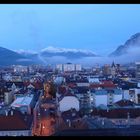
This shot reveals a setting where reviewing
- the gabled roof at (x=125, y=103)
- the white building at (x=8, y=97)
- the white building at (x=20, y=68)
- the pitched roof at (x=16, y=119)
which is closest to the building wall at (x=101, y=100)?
the gabled roof at (x=125, y=103)

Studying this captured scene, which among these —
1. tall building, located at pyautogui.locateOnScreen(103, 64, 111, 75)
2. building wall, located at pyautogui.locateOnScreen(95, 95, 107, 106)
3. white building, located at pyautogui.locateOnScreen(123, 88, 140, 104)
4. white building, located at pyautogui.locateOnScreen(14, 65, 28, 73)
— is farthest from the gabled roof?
white building, located at pyautogui.locateOnScreen(14, 65, 28, 73)

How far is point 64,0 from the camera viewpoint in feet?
3.81

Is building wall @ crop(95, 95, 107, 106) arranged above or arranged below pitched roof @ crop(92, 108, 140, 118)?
above

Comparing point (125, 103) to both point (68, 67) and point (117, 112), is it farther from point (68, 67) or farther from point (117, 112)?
point (68, 67)

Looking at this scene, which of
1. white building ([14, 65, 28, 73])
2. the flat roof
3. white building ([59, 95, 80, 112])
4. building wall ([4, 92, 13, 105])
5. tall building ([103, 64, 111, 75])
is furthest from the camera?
white building ([59, 95, 80, 112])

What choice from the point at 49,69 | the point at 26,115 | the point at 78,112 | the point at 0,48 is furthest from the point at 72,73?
the point at 26,115

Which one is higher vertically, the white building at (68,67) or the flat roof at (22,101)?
the white building at (68,67)

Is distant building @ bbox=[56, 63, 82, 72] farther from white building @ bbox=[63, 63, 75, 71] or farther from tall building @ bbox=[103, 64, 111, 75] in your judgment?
tall building @ bbox=[103, 64, 111, 75]

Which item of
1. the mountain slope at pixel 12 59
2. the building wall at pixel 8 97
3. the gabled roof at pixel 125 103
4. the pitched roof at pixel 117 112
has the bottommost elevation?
the pitched roof at pixel 117 112

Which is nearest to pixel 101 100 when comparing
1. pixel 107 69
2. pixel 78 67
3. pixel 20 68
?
pixel 107 69

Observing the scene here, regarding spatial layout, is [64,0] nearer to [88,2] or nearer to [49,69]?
[88,2]

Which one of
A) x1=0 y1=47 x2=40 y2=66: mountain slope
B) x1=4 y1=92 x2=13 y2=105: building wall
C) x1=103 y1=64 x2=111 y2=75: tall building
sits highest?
x1=0 y1=47 x2=40 y2=66: mountain slope

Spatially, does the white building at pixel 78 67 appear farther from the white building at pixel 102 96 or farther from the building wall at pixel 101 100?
the building wall at pixel 101 100

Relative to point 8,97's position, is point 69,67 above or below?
above
